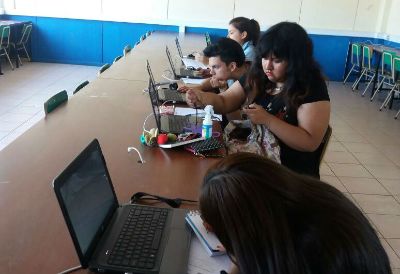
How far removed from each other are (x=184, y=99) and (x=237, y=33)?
147 centimetres

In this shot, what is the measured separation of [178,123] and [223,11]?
20.1 ft

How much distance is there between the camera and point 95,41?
8102 millimetres

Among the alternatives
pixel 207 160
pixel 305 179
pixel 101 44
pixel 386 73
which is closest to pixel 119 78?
pixel 207 160

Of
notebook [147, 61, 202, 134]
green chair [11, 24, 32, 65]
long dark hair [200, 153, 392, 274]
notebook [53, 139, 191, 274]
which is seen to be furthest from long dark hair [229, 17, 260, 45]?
green chair [11, 24, 32, 65]

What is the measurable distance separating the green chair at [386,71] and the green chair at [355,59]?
62cm

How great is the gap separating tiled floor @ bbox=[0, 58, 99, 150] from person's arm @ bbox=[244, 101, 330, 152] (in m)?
2.59

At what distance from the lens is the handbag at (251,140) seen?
1.88m

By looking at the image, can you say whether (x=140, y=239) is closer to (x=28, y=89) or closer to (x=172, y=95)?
(x=172, y=95)

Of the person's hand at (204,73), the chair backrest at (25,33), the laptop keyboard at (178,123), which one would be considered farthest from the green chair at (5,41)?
the laptop keyboard at (178,123)

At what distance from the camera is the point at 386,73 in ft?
20.5

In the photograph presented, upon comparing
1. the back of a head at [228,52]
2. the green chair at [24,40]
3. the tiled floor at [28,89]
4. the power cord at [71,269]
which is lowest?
the tiled floor at [28,89]

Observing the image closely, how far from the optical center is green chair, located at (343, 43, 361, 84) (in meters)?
7.15

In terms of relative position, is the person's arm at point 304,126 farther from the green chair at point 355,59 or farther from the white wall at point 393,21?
the white wall at point 393,21

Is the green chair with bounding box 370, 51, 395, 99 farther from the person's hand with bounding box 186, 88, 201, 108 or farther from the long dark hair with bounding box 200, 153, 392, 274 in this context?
the long dark hair with bounding box 200, 153, 392, 274
